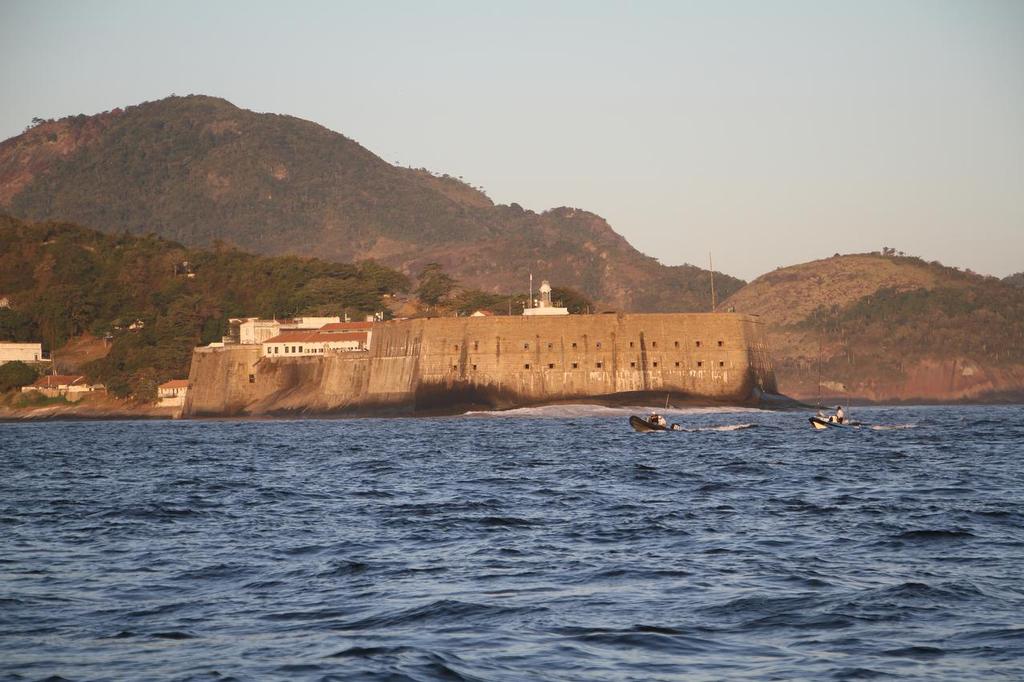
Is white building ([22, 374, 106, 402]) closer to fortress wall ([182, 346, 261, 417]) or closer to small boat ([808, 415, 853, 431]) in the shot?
fortress wall ([182, 346, 261, 417])

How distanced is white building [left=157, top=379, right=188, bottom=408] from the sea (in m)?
76.2

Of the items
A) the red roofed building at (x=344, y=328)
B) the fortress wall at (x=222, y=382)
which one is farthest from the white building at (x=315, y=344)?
the fortress wall at (x=222, y=382)

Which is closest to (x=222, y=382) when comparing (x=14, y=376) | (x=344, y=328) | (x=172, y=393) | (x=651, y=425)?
(x=344, y=328)

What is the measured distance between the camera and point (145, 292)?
5965 inches

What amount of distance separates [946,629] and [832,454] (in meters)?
31.7

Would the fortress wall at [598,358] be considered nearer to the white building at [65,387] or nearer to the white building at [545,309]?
the white building at [545,309]

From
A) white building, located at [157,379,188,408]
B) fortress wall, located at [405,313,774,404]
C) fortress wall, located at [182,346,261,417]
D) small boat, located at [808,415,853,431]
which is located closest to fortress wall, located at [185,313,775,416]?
fortress wall, located at [405,313,774,404]

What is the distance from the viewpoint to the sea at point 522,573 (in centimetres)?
1502

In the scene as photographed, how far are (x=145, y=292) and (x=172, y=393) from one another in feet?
118

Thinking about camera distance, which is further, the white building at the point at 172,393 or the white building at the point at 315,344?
the white building at the point at 172,393

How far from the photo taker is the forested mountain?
126000mm

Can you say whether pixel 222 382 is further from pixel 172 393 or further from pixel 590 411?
pixel 590 411

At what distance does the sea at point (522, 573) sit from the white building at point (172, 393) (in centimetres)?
7621

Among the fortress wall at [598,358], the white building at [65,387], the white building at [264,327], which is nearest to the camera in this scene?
the fortress wall at [598,358]
